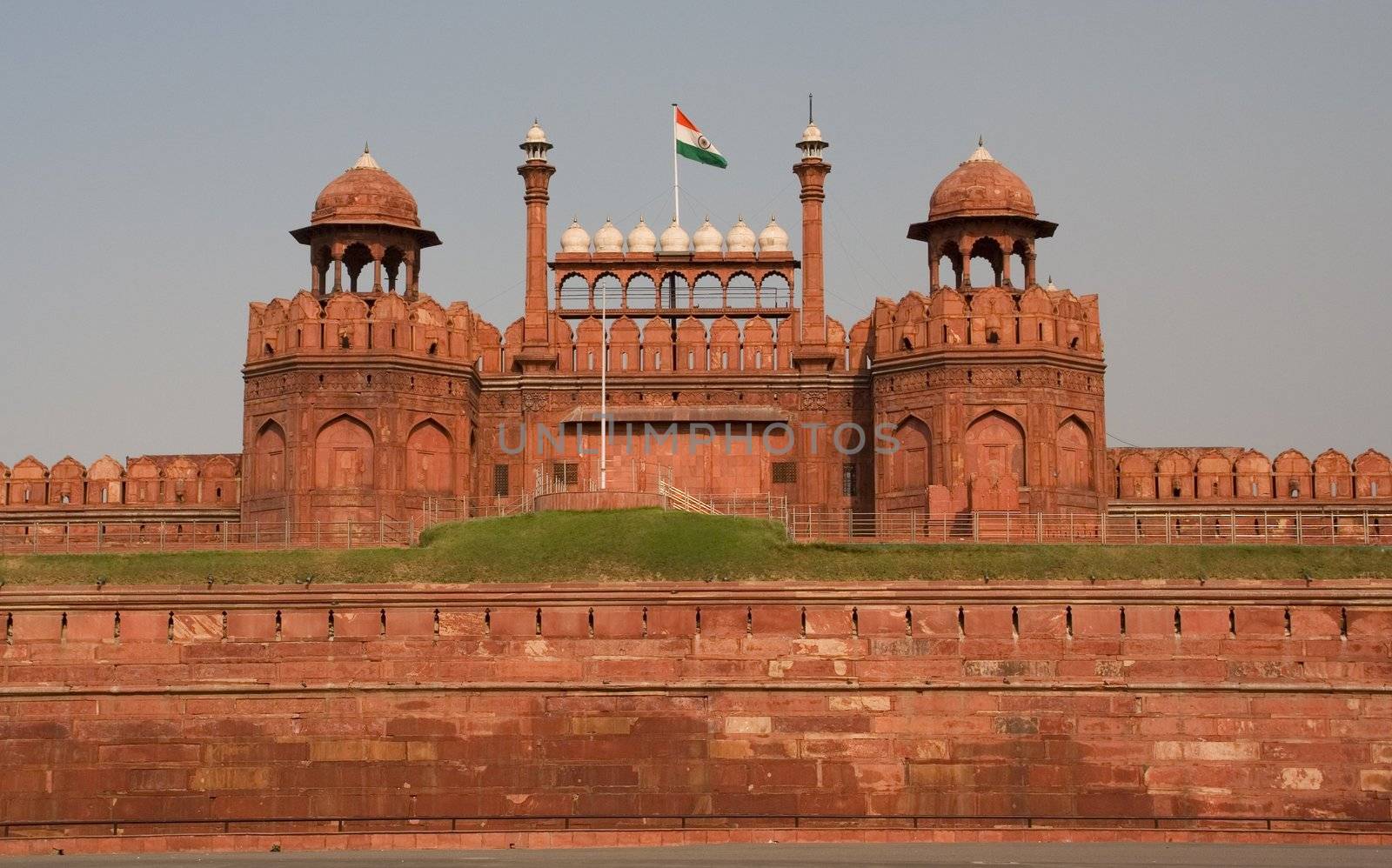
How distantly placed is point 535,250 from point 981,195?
10.3 meters

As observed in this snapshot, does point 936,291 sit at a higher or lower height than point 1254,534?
higher

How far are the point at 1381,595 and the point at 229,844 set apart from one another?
20408mm

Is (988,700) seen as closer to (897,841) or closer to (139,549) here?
(897,841)

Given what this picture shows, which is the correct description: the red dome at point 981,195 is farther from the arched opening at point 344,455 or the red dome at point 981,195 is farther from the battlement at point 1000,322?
the arched opening at point 344,455

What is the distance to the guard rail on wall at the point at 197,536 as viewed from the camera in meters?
45.8

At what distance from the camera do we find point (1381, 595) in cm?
3953

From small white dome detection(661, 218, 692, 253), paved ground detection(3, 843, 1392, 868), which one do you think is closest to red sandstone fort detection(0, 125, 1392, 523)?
small white dome detection(661, 218, 692, 253)

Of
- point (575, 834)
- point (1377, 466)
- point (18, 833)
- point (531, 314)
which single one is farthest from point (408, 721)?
point (1377, 466)

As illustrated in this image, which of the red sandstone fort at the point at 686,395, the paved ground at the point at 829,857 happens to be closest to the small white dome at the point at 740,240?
the red sandstone fort at the point at 686,395

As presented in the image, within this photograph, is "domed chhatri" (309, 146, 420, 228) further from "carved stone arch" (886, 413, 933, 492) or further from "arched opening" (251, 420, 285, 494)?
"carved stone arch" (886, 413, 933, 492)

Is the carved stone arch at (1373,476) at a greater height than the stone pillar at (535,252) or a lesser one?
lesser

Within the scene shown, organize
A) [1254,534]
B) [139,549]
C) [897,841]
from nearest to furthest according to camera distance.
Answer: [897,841], [139,549], [1254,534]

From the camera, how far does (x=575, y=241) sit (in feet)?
173

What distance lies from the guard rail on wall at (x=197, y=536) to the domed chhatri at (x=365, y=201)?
725 cm
